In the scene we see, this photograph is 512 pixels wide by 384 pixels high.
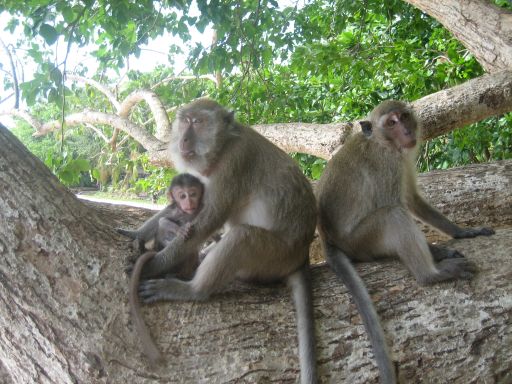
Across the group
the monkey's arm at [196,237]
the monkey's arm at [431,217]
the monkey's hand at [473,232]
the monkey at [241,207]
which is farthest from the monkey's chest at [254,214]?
the monkey's hand at [473,232]

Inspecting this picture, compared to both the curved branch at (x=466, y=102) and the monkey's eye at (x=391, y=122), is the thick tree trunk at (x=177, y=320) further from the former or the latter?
the curved branch at (x=466, y=102)

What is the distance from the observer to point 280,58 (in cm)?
871

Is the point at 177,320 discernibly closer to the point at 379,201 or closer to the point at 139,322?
the point at 139,322

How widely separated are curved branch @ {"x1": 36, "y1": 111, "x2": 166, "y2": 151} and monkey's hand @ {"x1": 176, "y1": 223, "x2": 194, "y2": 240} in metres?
4.58

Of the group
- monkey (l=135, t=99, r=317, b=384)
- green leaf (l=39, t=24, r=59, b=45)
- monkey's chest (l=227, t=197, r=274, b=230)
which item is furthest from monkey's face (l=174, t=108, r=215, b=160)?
green leaf (l=39, t=24, r=59, b=45)

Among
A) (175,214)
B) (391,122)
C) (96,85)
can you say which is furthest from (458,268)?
(96,85)

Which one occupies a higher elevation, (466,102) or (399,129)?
(466,102)

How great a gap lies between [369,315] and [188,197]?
1.57 meters

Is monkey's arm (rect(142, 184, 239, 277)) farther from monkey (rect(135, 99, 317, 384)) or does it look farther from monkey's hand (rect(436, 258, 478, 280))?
monkey's hand (rect(436, 258, 478, 280))

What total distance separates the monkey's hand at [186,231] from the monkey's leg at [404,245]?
1.34 m

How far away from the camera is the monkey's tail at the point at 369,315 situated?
2705 mm

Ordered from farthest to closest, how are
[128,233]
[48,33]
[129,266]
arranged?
1. [48,33]
2. [128,233]
3. [129,266]

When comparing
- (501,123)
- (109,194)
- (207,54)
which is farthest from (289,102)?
(109,194)

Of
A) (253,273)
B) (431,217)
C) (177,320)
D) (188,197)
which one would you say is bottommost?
(177,320)
